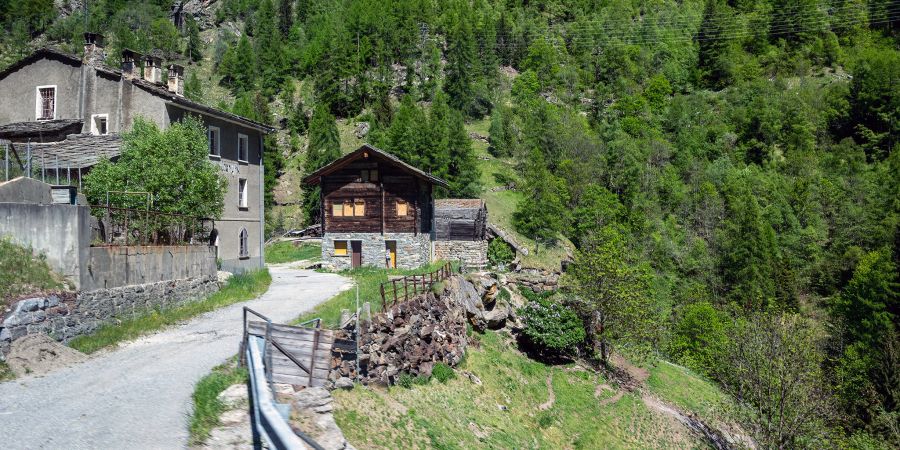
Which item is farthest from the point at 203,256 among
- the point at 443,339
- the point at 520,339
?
the point at 520,339

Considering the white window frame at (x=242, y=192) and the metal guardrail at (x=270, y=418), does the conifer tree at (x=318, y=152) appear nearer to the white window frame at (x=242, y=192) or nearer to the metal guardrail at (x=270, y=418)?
the white window frame at (x=242, y=192)

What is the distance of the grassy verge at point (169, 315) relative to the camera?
1511 centimetres

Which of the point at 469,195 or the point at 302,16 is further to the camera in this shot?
the point at 302,16

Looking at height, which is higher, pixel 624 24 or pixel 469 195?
pixel 624 24

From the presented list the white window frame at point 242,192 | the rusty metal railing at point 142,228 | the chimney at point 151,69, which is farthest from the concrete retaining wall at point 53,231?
the chimney at point 151,69

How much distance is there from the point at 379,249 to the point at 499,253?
41.8 ft

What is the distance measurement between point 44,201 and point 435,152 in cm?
4899

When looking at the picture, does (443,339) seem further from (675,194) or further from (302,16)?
(302,16)

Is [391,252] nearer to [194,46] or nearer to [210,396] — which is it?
[210,396]

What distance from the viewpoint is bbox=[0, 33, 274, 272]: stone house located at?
27.4 meters

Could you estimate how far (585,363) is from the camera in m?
32.6

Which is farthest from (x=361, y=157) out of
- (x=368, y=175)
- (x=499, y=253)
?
(x=499, y=253)

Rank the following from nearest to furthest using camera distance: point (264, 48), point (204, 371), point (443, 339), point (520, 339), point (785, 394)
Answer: point (204, 371), point (443, 339), point (785, 394), point (520, 339), point (264, 48)

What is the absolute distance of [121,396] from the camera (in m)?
11.0
